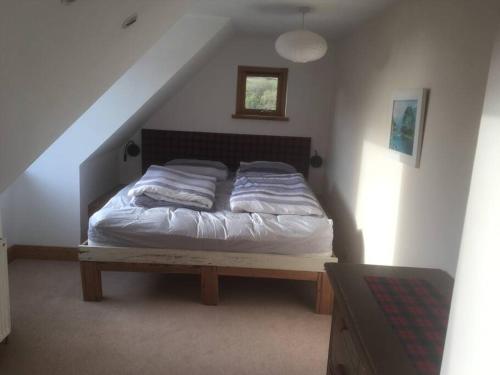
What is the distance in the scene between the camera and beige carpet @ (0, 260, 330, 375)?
2316 millimetres

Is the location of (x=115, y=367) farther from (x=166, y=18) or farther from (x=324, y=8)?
(x=324, y=8)

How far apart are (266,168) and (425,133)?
244cm

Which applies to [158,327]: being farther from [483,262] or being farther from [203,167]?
[483,262]

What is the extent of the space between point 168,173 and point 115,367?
1779 millimetres

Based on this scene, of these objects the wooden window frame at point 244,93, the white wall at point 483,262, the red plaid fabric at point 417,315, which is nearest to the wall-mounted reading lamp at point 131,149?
the wooden window frame at point 244,93

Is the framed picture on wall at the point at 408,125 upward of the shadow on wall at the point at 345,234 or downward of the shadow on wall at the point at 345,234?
upward

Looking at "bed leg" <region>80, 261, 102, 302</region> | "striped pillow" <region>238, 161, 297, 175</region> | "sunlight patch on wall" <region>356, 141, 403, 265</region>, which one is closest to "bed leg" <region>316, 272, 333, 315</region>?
"sunlight patch on wall" <region>356, 141, 403, 265</region>

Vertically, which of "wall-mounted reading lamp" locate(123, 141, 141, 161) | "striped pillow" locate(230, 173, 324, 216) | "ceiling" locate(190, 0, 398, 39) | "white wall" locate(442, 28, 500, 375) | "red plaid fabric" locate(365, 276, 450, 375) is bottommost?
"striped pillow" locate(230, 173, 324, 216)

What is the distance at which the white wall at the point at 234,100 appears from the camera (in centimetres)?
464

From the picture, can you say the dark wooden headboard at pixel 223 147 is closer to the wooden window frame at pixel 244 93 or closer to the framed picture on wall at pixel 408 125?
the wooden window frame at pixel 244 93

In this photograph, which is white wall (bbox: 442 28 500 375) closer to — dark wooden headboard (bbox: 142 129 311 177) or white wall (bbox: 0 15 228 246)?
white wall (bbox: 0 15 228 246)

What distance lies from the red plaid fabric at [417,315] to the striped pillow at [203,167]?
2850 millimetres

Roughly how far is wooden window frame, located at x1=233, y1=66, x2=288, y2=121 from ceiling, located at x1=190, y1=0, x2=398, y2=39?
0.65 m

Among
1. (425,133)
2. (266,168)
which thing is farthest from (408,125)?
(266,168)
